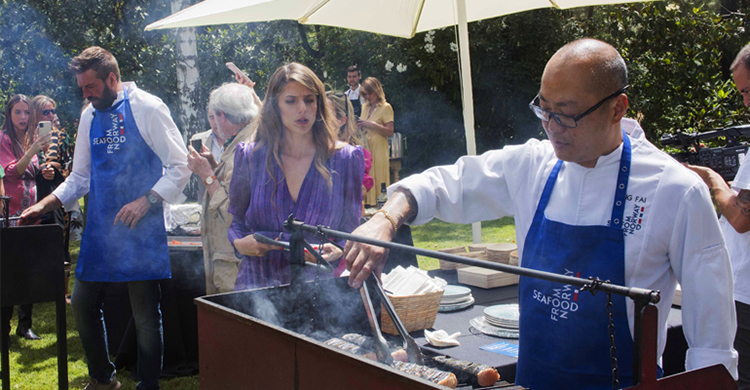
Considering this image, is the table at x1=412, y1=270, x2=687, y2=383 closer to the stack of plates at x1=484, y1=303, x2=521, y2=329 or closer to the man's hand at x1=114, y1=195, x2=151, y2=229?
the stack of plates at x1=484, y1=303, x2=521, y2=329

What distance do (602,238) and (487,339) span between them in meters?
1.08

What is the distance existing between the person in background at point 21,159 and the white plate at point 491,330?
13.4 ft

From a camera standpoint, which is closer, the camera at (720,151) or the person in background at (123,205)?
the camera at (720,151)

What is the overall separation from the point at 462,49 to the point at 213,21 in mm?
2064

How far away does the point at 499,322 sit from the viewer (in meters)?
2.57

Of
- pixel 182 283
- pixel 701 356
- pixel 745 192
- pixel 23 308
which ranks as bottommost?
pixel 23 308

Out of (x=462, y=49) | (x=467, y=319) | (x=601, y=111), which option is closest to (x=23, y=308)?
(x=467, y=319)

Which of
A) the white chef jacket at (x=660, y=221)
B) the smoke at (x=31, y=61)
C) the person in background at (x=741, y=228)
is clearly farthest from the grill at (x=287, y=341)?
the smoke at (x=31, y=61)

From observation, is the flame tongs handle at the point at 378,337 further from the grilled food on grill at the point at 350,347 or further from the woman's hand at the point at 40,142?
the woman's hand at the point at 40,142

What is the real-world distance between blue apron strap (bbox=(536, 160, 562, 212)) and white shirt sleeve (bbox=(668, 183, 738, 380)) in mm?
372

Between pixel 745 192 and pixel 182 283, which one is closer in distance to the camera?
pixel 745 192

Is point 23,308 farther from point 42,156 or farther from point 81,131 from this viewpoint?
point 81,131

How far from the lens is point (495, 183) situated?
6.28ft

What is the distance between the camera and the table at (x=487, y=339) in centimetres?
224
